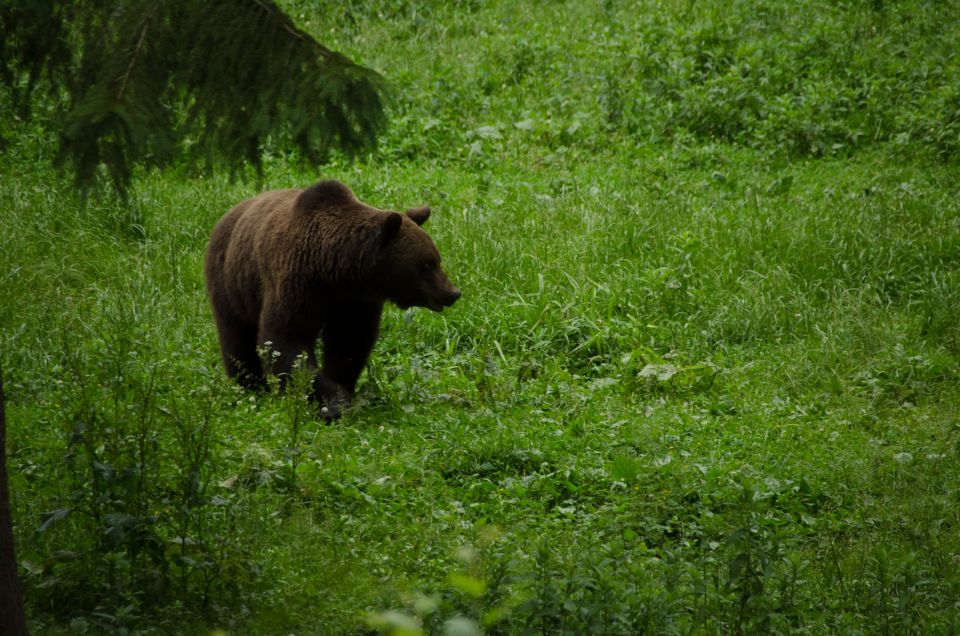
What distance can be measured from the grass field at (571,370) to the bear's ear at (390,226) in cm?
124

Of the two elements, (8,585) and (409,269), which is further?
(409,269)

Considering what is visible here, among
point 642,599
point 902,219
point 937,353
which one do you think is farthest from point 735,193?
point 642,599

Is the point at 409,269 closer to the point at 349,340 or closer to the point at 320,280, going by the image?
the point at 320,280

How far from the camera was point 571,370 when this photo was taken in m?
9.54

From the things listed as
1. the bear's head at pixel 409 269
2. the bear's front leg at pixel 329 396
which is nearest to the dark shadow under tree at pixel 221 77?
the bear's head at pixel 409 269

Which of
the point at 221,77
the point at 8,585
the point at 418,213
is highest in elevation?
the point at 221,77

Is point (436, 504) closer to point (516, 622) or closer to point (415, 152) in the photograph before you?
point (516, 622)

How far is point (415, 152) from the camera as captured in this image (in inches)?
581

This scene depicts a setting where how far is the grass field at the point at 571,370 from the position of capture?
4891 millimetres

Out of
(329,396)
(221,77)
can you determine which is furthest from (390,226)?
(221,77)

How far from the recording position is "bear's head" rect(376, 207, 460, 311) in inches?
320

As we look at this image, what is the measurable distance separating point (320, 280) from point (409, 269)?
684 millimetres

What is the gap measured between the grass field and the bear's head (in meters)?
0.76

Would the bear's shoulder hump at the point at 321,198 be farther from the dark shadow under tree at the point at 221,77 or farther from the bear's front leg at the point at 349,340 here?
the dark shadow under tree at the point at 221,77
